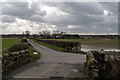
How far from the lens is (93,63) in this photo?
4453mm

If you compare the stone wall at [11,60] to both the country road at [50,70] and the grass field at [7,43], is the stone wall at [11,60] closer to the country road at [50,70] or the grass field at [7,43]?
the country road at [50,70]

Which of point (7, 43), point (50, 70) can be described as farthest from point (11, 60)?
point (7, 43)

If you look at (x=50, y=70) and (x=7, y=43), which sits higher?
Answer: (x=7, y=43)

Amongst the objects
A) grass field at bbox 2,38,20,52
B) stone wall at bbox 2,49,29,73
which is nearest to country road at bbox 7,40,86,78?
stone wall at bbox 2,49,29,73

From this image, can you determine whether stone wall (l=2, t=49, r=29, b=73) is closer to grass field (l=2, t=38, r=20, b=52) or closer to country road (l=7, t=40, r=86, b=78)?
country road (l=7, t=40, r=86, b=78)

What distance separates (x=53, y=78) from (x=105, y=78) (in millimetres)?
2536

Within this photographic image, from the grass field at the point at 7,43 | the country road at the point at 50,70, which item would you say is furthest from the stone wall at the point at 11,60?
the grass field at the point at 7,43

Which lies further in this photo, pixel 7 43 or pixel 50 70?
pixel 7 43

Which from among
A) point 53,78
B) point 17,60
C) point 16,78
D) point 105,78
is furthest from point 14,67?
point 105,78

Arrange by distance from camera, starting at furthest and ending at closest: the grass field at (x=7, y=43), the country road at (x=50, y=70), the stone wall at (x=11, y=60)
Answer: the grass field at (x=7, y=43) → the stone wall at (x=11, y=60) → the country road at (x=50, y=70)

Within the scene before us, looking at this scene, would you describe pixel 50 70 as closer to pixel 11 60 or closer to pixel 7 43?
pixel 11 60

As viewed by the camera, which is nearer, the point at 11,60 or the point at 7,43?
the point at 11,60

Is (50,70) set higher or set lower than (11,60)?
lower

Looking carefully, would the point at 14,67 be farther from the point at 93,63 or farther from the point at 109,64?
the point at 109,64
